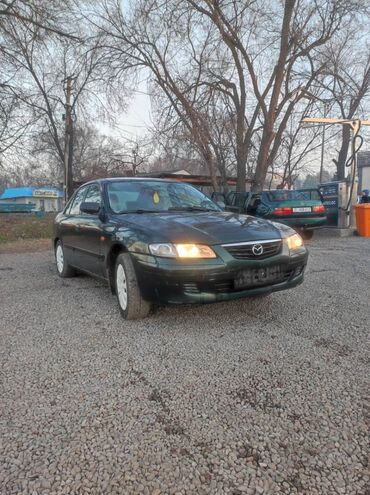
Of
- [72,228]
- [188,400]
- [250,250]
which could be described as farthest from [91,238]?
[188,400]

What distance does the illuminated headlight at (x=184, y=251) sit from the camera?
11.0ft

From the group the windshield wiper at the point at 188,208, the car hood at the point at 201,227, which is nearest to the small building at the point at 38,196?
the windshield wiper at the point at 188,208

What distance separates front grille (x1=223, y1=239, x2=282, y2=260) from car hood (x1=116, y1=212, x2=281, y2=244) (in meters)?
0.06

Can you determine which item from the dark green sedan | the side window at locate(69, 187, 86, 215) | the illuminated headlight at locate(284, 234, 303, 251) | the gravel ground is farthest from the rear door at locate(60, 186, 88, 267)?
the illuminated headlight at locate(284, 234, 303, 251)

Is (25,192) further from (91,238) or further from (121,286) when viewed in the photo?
(121,286)

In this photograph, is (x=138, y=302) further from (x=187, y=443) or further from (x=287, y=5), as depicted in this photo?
(x=287, y=5)

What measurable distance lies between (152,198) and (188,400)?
107 inches

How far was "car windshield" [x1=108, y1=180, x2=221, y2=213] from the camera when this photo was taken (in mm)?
4426

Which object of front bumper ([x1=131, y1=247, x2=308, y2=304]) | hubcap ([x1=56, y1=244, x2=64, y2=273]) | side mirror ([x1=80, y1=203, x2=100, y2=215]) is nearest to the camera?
front bumper ([x1=131, y1=247, x2=308, y2=304])

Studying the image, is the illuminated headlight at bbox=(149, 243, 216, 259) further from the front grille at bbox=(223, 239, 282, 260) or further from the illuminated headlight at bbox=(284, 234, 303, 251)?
the illuminated headlight at bbox=(284, 234, 303, 251)

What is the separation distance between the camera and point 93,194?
5.02 meters

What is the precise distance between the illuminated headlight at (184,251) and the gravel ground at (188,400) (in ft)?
2.42

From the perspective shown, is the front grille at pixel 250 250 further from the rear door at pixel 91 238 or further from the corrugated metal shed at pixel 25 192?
the corrugated metal shed at pixel 25 192

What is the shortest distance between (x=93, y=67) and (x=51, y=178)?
163 feet
